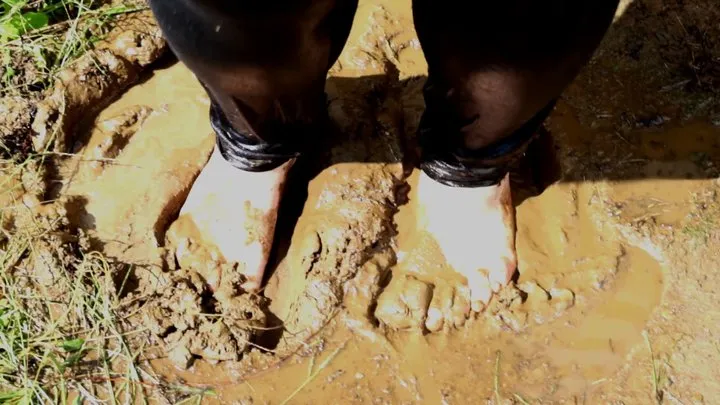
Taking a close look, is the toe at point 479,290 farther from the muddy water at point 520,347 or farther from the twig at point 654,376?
the twig at point 654,376

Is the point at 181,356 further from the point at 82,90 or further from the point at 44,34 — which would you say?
the point at 44,34

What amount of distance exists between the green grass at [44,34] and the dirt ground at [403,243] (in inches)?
3.7

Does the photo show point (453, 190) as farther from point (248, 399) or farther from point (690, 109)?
point (690, 109)

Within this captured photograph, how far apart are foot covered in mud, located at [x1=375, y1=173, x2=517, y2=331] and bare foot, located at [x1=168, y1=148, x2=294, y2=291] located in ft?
1.05

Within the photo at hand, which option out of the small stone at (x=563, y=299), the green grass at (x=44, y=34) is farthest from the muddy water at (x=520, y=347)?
the green grass at (x=44, y=34)

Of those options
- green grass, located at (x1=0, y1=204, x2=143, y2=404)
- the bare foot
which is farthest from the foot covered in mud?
green grass, located at (x1=0, y1=204, x2=143, y2=404)

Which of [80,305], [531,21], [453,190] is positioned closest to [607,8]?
[531,21]

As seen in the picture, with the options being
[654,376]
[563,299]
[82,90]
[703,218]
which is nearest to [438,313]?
[563,299]

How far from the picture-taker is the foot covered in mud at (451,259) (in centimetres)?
169

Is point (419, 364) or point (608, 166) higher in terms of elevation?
point (608, 166)

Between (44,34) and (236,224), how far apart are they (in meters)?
0.87

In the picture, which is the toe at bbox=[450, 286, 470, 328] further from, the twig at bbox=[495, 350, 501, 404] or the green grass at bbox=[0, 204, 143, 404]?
the green grass at bbox=[0, 204, 143, 404]

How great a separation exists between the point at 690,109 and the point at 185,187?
1408mm

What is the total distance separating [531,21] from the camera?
110cm
